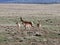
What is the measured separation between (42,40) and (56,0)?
1657 inches

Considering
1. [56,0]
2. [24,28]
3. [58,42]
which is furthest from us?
[56,0]

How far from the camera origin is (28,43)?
11.9m

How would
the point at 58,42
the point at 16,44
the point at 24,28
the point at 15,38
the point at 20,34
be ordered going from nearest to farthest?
the point at 16,44 → the point at 58,42 → the point at 15,38 → the point at 20,34 → the point at 24,28

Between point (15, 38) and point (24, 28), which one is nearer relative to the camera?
point (15, 38)

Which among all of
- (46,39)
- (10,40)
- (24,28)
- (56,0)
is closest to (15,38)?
(10,40)

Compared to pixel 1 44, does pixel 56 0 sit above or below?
below

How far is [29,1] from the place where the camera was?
55.5 m

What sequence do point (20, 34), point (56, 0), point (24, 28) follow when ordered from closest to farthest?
point (20, 34) < point (24, 28) < point (56, 0)

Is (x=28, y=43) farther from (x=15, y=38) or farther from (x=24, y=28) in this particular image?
(x=24, y=28)

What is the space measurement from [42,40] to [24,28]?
13.8ft

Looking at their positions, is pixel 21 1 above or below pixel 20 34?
below

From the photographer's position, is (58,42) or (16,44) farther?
(58,42)

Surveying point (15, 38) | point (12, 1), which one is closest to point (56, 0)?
point (12, 1)

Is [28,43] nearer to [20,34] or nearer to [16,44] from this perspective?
[16,44]
